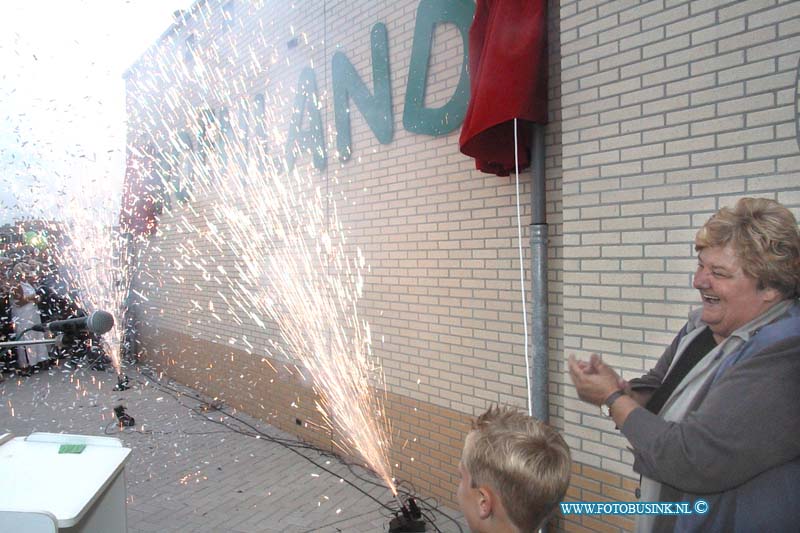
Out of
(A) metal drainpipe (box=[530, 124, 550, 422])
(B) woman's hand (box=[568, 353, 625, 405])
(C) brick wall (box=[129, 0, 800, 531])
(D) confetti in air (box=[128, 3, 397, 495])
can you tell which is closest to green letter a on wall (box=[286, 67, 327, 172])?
(D) confetti in air (box=[128, 3, 397, 495])

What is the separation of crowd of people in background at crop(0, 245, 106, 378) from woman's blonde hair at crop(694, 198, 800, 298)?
39.9ft

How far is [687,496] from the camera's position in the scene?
1.80 metres

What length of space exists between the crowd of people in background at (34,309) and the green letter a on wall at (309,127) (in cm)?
736

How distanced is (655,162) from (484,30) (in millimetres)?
1655

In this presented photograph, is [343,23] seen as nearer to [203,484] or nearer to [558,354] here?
[558,354]

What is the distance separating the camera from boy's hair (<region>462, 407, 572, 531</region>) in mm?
1680

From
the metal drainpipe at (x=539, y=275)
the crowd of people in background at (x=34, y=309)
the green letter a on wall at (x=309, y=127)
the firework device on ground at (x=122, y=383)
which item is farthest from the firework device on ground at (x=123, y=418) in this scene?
the metal drainpipe at (x=539, y=275)

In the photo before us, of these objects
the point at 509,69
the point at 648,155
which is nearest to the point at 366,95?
the point at 509,69

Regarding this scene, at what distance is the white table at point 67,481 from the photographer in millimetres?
2621

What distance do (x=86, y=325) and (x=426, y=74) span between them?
351 centimetres

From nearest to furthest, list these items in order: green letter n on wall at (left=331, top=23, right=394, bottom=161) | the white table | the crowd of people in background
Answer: the white table → green letter n on wall at (left=331, top=23, right=394, bottom=161) → the crowd of people in background

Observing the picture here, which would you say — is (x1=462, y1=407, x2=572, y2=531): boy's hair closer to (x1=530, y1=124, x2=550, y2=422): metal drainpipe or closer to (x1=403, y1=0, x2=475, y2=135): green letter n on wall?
(x1=530, y1=124, x2=550, y2=422): metal drainpipe

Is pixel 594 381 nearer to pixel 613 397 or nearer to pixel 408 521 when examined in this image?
pixel 613 397

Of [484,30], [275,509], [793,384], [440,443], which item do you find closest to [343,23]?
[484,30]
